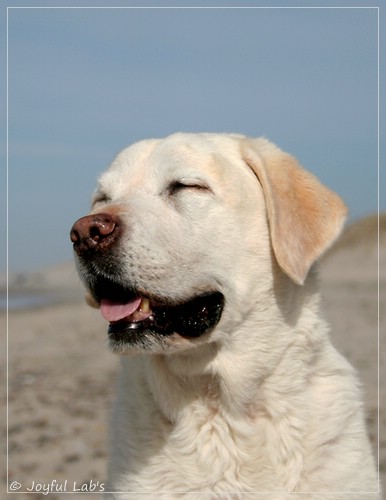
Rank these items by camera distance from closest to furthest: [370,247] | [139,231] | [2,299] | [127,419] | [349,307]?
[139,231]
[127,419]
[349,307]
[2,299]
[370,247]

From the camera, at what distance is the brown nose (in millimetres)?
4266

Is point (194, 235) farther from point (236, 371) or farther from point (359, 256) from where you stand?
point (359, 256)

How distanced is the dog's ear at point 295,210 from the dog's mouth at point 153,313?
0.40m

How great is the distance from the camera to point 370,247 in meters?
46.6

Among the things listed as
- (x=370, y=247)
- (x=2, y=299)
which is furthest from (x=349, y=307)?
(x=370, y=247)

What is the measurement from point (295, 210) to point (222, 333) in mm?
710

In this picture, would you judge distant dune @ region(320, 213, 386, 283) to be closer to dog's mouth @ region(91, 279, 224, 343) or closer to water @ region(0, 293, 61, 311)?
water @ region(0, 293, 61, 311)

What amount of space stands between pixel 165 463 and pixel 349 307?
61.9 feet

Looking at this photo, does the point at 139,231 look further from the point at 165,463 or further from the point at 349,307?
the point at 349,307

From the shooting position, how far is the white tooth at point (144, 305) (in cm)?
450

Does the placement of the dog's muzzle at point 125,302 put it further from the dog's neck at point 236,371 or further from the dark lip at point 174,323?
the dog's neck at point 236,371

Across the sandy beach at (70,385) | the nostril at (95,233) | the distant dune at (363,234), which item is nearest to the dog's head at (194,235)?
the nostril at (95,233)

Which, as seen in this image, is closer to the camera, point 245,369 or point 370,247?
point 245,369

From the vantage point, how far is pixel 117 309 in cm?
455
